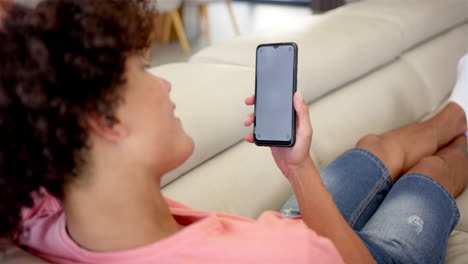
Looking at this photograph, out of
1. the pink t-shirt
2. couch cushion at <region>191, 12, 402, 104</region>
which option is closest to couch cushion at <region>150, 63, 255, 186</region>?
couch cushion at <region>191, 12, 402, 104</region>

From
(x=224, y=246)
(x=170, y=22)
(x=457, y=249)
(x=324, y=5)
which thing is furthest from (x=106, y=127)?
(x=170, y=22)

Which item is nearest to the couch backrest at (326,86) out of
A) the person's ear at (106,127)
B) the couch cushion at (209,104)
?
the couch cushion at (209,104)

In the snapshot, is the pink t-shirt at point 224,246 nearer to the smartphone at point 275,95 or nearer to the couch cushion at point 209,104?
the smartphone at point 275,95

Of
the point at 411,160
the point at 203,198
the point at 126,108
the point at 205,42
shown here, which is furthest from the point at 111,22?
the point at 205,42

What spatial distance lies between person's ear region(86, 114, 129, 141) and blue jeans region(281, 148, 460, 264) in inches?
23.0

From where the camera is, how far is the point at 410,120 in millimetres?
1745

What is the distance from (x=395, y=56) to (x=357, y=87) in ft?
1.05

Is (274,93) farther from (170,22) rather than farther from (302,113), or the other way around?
(170,22)

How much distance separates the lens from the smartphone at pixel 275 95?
0.88 meters

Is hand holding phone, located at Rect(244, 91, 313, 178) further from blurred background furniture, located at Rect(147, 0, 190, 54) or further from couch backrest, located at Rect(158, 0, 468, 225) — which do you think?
blurred background furniture, located at Rect(147, 0, 190, 54)

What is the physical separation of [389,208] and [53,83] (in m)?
0.83

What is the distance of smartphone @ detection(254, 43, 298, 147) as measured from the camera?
880mm

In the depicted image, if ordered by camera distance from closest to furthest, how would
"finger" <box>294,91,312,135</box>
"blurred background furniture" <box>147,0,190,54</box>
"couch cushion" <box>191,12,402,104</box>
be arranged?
"finger" <box>294,91,312,135</box> → "couch cushion" <box>191,12,402,104</box> → "blurred background furniture" <box>147,0,190,54</box>

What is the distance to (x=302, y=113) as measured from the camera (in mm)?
856
